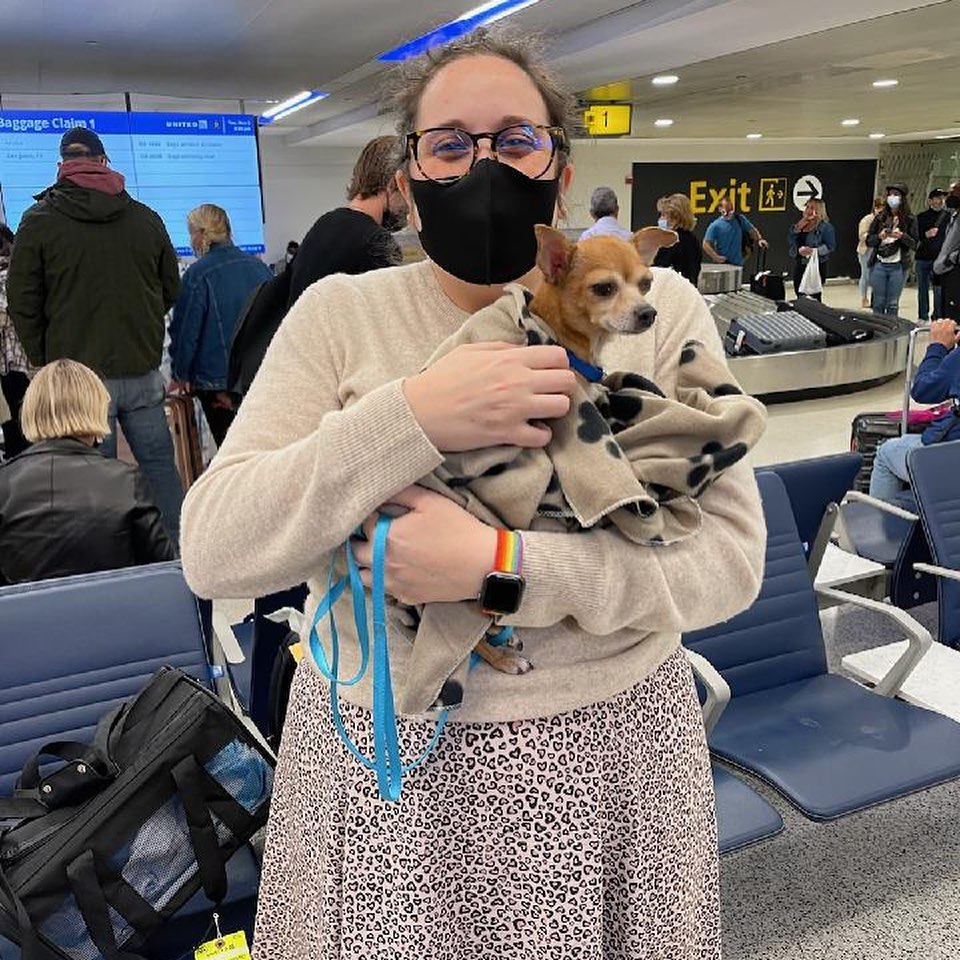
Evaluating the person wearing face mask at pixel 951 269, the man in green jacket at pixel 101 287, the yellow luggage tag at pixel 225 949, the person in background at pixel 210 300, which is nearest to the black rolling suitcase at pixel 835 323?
the person wearing face mask at pixel 951 269

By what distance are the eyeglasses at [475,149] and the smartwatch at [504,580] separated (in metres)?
0.43

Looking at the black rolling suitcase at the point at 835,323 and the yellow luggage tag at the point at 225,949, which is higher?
the black rolling suitcase at the point at 835,323

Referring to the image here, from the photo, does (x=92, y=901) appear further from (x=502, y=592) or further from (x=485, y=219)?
(x=485, y=219)

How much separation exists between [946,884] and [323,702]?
2.29 meters

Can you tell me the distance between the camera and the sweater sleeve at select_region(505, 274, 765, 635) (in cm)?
89

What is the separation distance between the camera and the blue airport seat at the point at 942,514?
304 centimetres

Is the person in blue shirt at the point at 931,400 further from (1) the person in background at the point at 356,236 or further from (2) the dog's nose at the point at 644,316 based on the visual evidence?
(2) the dog's nose at the point at 644,316

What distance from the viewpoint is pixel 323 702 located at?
1072 millimetres

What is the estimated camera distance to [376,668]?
36.8 inches

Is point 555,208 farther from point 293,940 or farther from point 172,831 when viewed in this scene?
point 172,831

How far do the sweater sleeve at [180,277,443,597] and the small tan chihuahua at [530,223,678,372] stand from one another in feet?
0.79

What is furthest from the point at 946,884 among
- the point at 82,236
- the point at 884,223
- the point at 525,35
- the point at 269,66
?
the point at 884,223

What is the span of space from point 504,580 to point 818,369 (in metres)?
8.73

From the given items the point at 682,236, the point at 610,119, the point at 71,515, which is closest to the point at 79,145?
the point at 71,515
